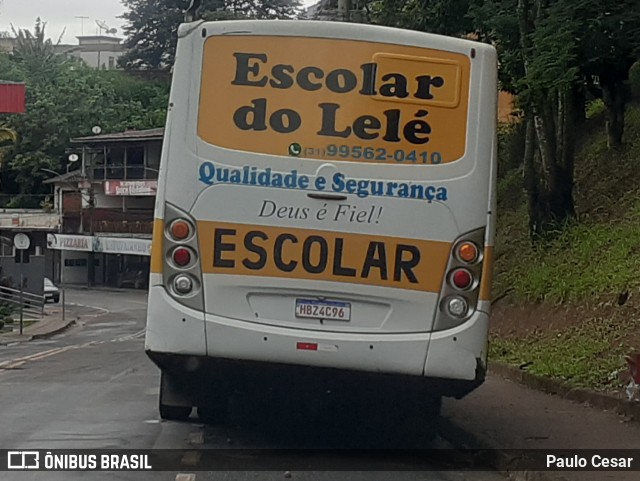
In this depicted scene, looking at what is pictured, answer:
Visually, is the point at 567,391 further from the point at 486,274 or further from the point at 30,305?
the point at 30,305

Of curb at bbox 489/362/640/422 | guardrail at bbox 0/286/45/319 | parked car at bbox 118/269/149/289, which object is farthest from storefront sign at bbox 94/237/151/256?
curb at bbox 489/362/640/422

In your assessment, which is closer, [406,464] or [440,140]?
[440,140]

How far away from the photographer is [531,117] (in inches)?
783

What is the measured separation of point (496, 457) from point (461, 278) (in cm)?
179

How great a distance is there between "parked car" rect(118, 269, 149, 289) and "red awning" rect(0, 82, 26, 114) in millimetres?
33375

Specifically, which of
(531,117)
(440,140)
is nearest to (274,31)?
(440,140)

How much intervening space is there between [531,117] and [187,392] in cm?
1204

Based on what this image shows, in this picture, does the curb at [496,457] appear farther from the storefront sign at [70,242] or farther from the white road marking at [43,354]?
the storefront sign at [70,242]

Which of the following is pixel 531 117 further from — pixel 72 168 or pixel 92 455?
pixel 72 168

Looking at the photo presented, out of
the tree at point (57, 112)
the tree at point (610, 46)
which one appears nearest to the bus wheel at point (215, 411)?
the tree at point (610, 46)

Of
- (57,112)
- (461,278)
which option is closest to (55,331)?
(461,278)

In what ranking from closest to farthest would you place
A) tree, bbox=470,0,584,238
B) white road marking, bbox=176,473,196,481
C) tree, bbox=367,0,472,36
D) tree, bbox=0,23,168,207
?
1. white road marking, bbox=176,473,196,481
2. tree, bbox=470,0,584,238
3. tree, bbox=367,0,472,36
4. tree, bbox=0,23,168,207

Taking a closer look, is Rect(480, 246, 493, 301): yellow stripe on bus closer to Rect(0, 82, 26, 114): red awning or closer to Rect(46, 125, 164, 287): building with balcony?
Rect(0, 82, 26, 114): red awning

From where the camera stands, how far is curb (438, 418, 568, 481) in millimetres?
8289
